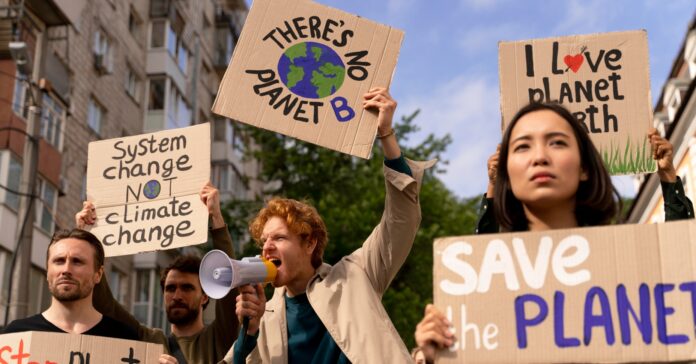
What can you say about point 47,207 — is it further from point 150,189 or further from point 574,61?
point 574,61

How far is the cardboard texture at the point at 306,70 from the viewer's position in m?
4.70

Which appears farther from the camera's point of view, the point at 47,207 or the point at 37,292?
the point at 47,207

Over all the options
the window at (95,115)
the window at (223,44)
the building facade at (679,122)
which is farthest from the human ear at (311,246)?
the window at (223,44)

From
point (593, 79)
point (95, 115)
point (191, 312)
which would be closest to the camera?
point (593, 79)

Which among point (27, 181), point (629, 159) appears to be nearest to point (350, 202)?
point (27, 181)

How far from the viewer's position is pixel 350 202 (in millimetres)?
21141

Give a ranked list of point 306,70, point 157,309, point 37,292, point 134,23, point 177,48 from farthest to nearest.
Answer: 1. point 177,48
2. point 134,23
3. point 157,309
4. point 37,292
5. point 306,70

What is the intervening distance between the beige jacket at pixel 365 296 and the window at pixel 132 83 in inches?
892

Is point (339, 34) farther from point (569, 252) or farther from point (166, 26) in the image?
point (166, 26)

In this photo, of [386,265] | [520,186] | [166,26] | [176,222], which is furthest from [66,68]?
[520,186]

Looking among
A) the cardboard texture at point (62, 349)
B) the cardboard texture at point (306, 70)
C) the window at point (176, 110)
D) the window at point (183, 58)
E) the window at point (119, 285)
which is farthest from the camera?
the window at point (183, 58)

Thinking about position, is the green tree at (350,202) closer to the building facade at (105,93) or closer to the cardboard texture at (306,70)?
the building facade at (105,93)

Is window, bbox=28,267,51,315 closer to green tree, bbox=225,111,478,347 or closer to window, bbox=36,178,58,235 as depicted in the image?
window, bbox=36,178,58,235

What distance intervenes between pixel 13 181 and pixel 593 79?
15596 mm
